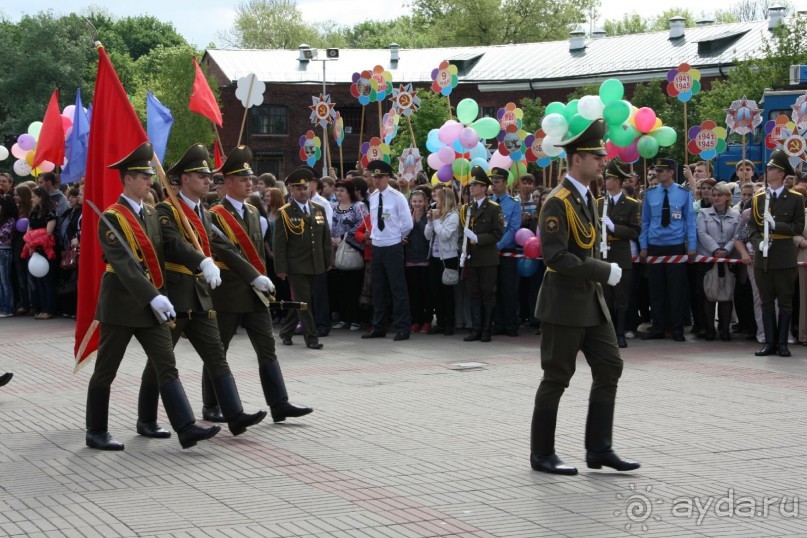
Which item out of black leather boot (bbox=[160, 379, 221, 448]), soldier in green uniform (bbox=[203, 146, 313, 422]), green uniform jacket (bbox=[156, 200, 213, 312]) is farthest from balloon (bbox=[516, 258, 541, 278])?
black leather boot (bbox=[160, 379, 221, 448])

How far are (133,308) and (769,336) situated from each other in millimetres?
7506

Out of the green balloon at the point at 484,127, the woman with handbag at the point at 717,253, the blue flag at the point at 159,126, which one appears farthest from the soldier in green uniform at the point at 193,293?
the green balloon at the point at 484,127

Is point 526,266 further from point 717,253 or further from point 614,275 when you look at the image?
point 614,275

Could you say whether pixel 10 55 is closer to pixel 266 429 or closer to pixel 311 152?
pixel 311 152

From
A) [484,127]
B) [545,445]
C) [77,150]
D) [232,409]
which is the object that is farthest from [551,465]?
[77,150]

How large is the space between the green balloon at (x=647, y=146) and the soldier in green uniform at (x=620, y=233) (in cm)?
71

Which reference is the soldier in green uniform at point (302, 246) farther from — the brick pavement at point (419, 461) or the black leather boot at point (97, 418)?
the black leather boot at point (97, 418)

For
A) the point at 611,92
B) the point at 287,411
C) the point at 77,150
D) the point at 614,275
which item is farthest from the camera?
the point at 77,150

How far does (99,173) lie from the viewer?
9.76m

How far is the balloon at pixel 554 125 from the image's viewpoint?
43.9 ft

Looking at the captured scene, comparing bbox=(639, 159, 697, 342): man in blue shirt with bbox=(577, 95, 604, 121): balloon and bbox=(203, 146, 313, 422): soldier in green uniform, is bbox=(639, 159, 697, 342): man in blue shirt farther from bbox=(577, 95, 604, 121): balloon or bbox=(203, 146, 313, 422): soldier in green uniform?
bbox=(203, 146, 313, 422): soldier in green uniform

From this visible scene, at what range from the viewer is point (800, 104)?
55.2 ft

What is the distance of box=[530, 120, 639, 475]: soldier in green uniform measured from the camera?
294 inches

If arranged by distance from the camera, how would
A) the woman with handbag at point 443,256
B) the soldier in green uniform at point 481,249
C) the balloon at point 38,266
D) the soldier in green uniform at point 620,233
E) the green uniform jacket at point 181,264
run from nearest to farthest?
the green uniform jacket at point 181,264
the soldier in green uniform at point 620,233
the soldier in green uniform at point 481,249
the woman with handbag at point 443,256
the balloon at point 38,266
